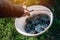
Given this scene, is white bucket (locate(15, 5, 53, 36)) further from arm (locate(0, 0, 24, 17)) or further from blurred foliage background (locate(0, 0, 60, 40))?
arm (locate(0, 0, 24, 17))

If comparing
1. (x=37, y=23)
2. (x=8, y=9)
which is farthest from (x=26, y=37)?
(x=8, y=9)

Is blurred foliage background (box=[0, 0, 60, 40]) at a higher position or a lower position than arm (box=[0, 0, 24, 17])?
lower

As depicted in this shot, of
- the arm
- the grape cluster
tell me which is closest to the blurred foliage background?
the grape cluster

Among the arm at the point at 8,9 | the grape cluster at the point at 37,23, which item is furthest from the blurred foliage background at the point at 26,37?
the arm at the point at 8,9

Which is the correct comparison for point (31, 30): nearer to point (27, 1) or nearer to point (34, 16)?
point (34, 16)

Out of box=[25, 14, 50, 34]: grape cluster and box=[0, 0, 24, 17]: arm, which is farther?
box=[25, 14, 50, 34]: grape cluster

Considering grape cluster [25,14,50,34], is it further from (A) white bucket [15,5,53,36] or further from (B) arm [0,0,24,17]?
(B) arm [0,0,24,17]

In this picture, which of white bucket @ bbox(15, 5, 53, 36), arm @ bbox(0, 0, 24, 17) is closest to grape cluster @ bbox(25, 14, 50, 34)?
white bucket @ bbox(15, 5, 53, 36)

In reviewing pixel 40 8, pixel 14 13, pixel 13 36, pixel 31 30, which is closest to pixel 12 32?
pixel 13 36
